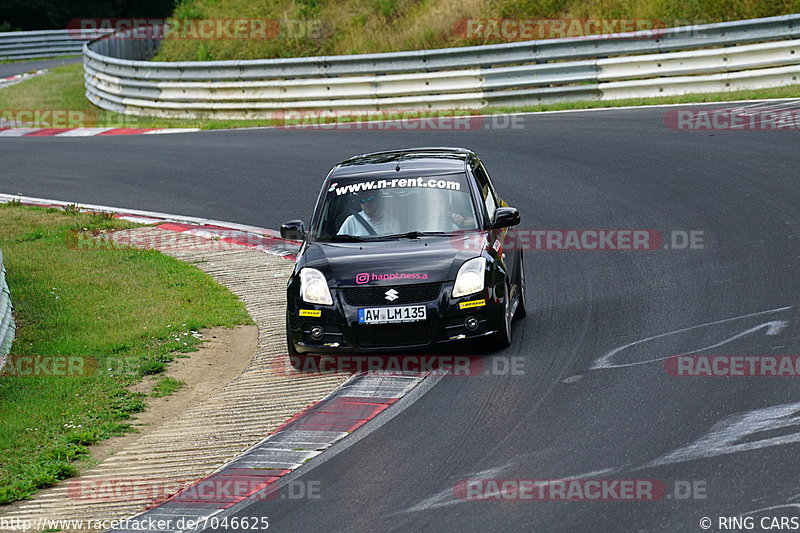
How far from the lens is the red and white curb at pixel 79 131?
960 inches

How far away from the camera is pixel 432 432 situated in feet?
26.0

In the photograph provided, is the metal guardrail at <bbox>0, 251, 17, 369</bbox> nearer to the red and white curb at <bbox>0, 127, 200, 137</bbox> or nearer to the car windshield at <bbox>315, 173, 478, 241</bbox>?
the car windshield at <bbox>315, 173, 478, 241</bbox>

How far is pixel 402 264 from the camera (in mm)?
9531

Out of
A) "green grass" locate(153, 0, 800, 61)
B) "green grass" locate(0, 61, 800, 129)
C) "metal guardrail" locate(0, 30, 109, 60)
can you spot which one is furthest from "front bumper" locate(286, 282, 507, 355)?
"metal guardrail" locate(0, 30, 109, 60)

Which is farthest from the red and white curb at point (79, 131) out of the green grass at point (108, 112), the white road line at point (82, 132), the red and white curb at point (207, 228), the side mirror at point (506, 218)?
the side mirror at point (506, 218)

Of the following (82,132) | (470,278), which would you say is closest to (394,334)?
(470,278)

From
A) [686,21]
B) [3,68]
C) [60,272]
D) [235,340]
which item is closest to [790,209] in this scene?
[235,340]

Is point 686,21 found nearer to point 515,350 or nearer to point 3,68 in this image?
point 515,350

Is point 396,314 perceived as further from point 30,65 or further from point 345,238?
point 30,65

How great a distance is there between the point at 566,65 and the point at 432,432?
15012 millimetres

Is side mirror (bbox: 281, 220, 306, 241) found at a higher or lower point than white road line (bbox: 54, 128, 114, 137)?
lower

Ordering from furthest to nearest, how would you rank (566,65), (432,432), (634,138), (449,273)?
(566,65), (634,138), (449,273), (432,432)

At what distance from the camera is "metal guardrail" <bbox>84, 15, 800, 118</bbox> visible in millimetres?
20719

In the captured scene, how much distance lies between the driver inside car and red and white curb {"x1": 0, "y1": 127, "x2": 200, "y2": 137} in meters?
14.2
